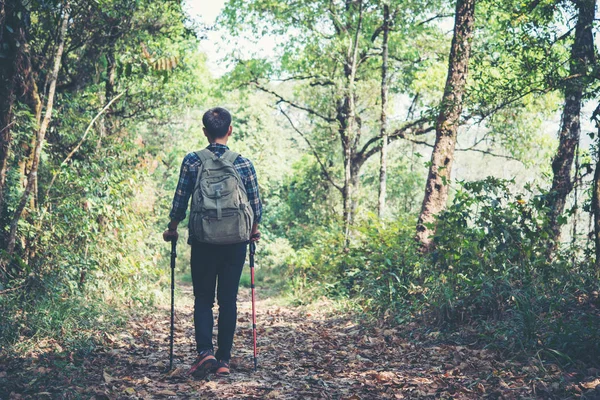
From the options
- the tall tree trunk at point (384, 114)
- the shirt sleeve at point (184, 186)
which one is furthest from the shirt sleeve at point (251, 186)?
the tall tree trunk at point (384, 114)

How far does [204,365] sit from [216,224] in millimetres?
1257

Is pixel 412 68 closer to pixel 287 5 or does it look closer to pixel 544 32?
pixel 287 5

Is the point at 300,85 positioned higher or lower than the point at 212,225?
higher

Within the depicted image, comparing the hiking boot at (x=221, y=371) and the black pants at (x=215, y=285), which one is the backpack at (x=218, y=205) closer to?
the black pants at (x=215, y=285)

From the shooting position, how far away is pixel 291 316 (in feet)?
30.5

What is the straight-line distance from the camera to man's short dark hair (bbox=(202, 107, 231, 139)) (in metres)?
4.70

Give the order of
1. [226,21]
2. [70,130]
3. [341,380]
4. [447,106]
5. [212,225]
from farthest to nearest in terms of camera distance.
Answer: [226,21] → [70,130] → [447,106] → [341,380] → [212,225]

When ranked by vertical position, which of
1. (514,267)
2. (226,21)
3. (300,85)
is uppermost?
(226,21)

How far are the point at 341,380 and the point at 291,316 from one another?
15.2ft

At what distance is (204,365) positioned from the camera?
15.1 ft

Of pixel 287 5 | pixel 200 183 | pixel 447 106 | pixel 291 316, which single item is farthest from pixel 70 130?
pixel 287 5

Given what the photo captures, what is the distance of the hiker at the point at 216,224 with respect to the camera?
4.41 m

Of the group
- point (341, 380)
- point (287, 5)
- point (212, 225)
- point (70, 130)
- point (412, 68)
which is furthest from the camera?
point (412, 68)

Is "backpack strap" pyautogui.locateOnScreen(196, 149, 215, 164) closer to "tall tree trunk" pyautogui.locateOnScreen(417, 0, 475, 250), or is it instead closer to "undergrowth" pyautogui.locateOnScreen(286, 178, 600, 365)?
"undergrowth" pyautogui.locateOnScreen(286, 178, 600, 365)
